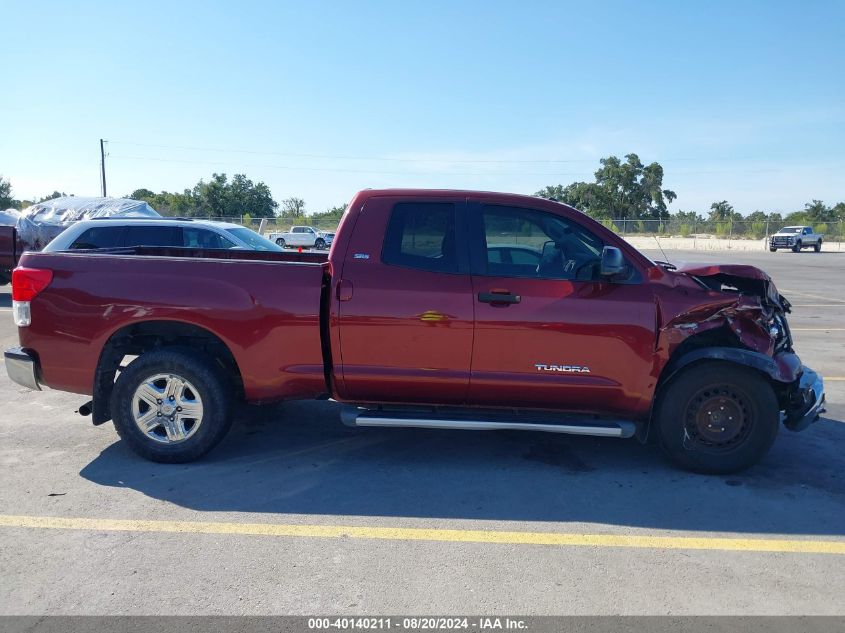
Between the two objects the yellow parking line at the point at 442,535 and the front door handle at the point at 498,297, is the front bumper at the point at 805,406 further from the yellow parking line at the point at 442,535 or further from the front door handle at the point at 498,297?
the front door handle at the point at 498,297

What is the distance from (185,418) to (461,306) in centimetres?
218

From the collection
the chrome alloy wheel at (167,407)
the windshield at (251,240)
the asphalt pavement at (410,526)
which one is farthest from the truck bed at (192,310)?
the windshield at (251,240)

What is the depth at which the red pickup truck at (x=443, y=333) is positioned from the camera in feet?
14.4

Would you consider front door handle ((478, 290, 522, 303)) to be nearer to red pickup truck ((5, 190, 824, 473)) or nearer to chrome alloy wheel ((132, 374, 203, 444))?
red pickup truck ((5, 190, 824, 473))

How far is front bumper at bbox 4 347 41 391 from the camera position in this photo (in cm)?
A: 466

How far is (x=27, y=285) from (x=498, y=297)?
3420mm

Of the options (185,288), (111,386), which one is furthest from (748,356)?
(111,386)

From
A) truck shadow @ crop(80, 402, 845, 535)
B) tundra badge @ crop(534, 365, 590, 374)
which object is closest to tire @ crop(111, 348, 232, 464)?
truck shadow @ crop(80, 402, 845, 535)

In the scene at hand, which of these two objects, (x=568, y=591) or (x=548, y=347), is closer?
(x=568, y=591)

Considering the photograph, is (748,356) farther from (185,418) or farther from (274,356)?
(185,418)

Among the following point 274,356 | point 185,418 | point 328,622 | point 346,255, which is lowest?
point 328,622

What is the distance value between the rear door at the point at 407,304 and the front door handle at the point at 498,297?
90mm

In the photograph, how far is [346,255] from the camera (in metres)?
4.54

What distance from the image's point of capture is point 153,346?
4.94 meters
